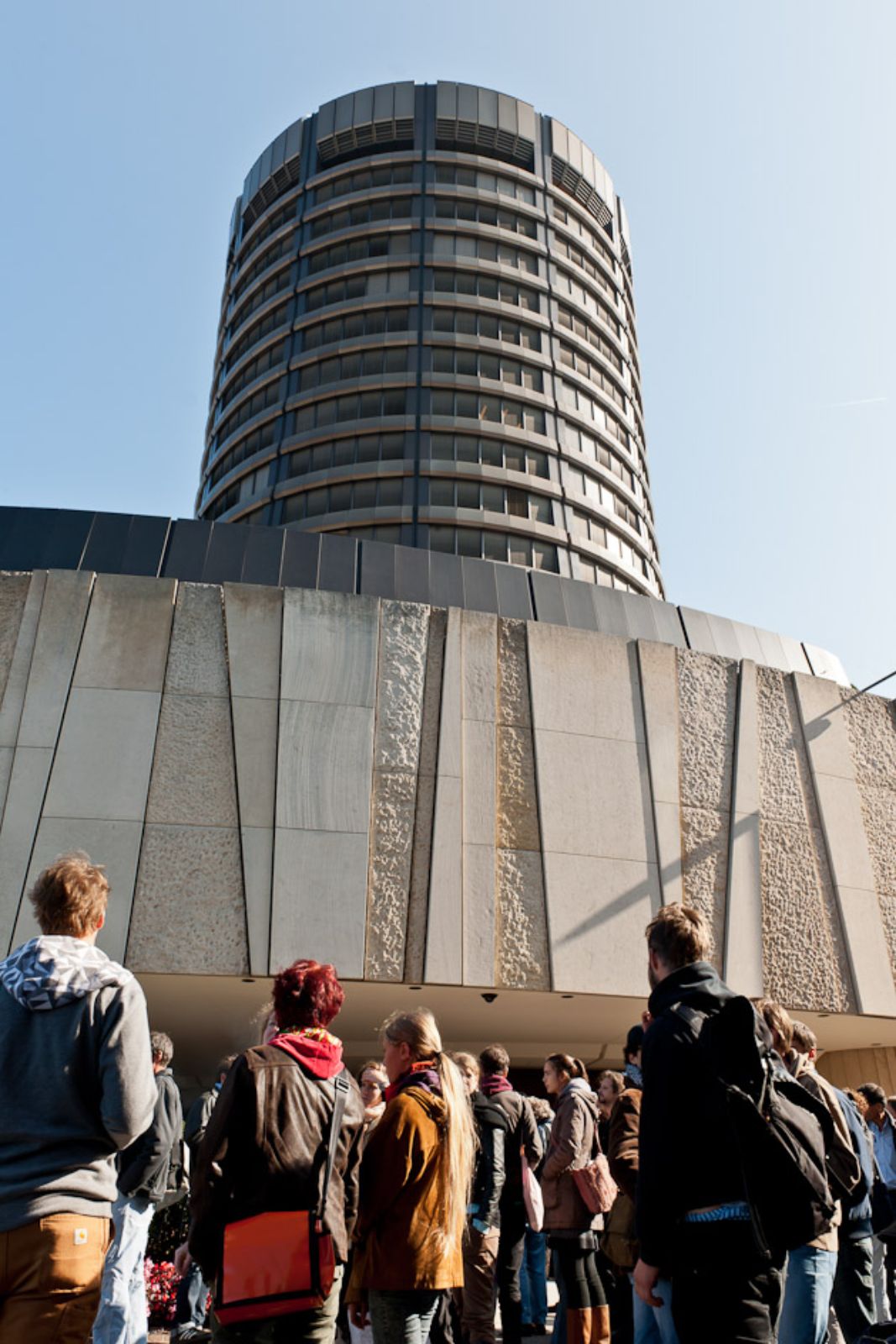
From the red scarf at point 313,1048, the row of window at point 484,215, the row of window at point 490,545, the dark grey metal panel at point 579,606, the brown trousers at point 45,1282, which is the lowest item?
the brown trousers at point 45,1282

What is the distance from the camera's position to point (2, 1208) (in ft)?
7.99

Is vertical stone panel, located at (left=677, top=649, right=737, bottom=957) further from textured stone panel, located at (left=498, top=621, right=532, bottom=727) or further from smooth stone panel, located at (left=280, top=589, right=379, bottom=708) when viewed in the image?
smooth stone panel, located at (left=280, top=589, right=379, bottom=708)

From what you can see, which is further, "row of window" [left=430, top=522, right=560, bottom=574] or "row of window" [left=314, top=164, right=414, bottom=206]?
"row of window" [left=314, top=164, right=414, bottom=206]

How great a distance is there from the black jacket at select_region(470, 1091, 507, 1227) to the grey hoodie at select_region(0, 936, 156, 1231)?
2700 mm

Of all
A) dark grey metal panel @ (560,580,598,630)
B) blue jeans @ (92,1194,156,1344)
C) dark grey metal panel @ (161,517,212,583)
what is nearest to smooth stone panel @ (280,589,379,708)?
dark grey metal panel @ (161,517,212,583)

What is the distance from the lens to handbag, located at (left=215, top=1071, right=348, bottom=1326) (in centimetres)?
269

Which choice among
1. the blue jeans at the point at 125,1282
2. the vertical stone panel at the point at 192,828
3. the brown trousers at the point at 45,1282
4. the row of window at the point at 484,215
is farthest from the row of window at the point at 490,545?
the brown trousers at the point at 45,1282

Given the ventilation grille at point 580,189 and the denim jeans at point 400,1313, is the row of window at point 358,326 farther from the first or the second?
the denim jeans at point 400,1313

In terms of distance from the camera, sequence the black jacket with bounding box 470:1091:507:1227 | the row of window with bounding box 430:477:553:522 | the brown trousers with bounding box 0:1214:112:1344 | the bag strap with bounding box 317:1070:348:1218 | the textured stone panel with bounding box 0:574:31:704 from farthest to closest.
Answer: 1. the row of window with bounding box 430:477:553:522
2. the textured stone panel with bounding box 0:574:31:704
3. the black jacket with bounding box 470:1091:507:1227
4. the bag strap with bounding box 317:1070:348:1218
5. the brown trousers with bounding box 0:1214:112:1344

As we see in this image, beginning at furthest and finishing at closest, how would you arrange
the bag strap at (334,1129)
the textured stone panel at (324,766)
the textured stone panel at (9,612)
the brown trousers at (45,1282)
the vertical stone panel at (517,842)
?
the textured stone panel at (9,612) < the vertical stone panel at (517,842) < the textured stone panel at (324,766) < the bag strap at (334,1129) < the brown trousers at (45,1282)

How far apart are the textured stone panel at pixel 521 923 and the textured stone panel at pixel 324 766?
1.89 m

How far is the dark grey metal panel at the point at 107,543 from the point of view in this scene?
43.1ft

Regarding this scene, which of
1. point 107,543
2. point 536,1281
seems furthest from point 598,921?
point 107,543

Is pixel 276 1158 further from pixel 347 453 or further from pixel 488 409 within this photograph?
pixel 488 409
